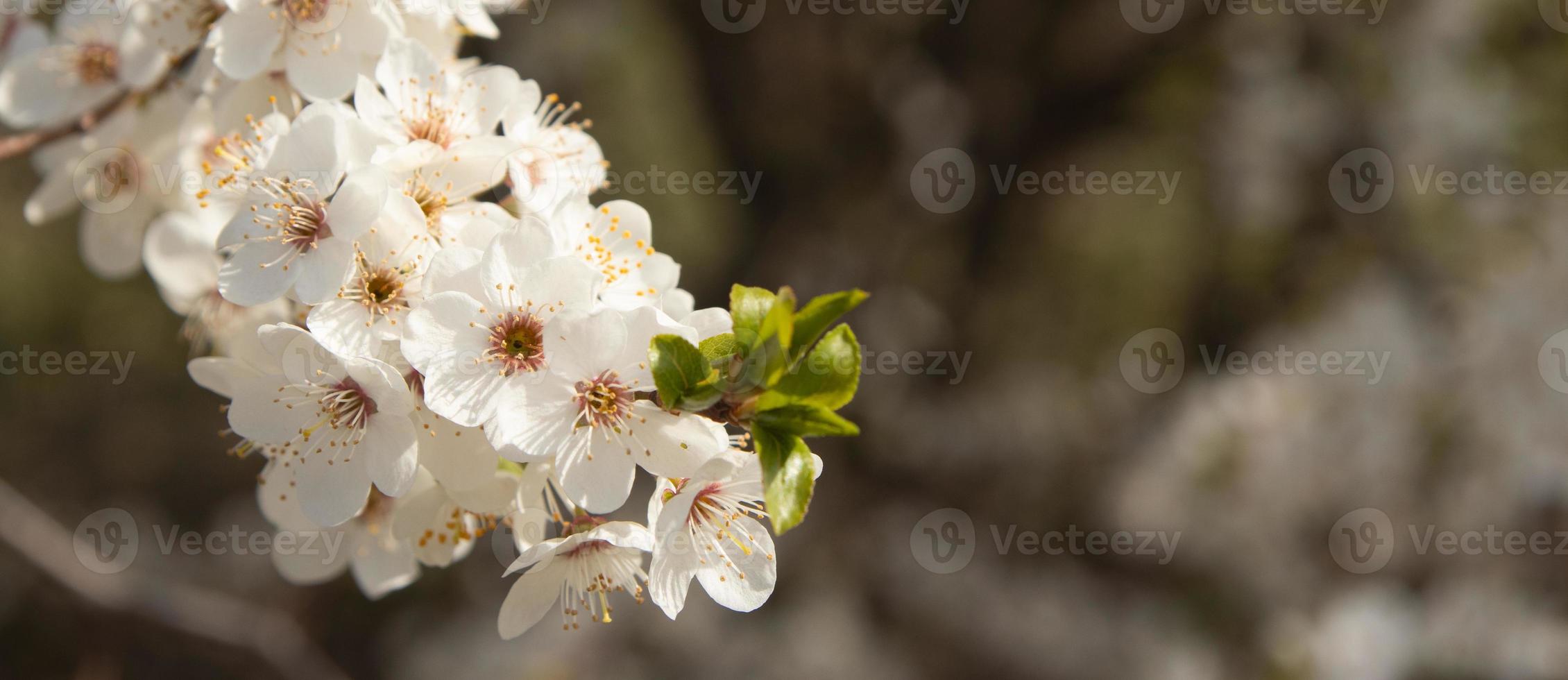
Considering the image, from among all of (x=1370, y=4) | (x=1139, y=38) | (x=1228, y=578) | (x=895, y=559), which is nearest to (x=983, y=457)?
(x=895, y=559)

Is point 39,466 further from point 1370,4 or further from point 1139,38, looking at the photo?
point 1370,4
